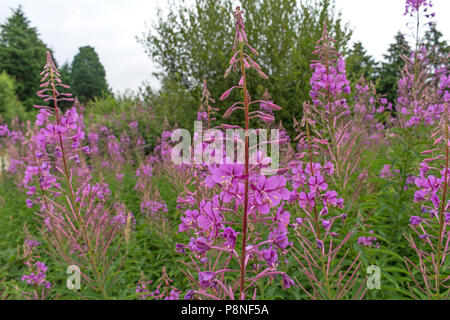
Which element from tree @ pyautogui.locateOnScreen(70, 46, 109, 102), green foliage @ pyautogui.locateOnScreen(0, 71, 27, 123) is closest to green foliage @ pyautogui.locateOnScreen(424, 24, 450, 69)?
tree @ pyautogui.locateOnScreen(70, 46, 109, 102)

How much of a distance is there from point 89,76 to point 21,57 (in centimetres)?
1272

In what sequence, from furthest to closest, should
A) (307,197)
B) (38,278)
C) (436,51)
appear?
(436,51) < (38,278) < (307,197)

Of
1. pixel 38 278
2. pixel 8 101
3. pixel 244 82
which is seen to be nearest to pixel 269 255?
pixel 244 82

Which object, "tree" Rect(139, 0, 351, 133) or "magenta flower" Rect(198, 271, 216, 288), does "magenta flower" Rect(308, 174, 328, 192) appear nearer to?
"magenta flower" Rect(198, 271, 216, 288)

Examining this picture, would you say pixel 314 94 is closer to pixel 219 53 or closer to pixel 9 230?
pixel 219 53

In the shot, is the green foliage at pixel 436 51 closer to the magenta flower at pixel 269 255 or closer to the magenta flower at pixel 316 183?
the magenta flower at pixel 316 183

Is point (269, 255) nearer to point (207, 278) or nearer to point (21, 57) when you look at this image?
point (207, 278)

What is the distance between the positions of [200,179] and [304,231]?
136cm

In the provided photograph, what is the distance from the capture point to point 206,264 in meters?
2.16

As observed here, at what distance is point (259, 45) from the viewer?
7.98 m

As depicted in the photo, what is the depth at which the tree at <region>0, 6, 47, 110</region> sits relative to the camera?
28.6 meters

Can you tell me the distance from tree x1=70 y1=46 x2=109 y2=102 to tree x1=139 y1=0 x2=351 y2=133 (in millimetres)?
15102
